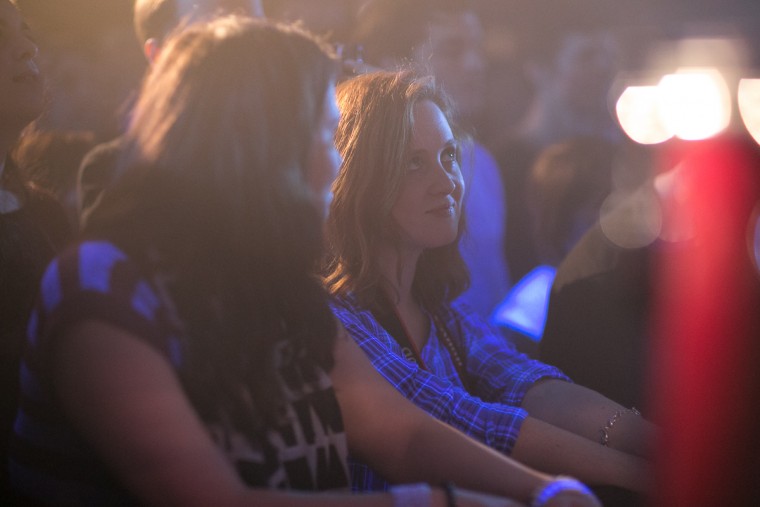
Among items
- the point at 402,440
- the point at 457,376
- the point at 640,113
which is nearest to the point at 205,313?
the point at 402,440

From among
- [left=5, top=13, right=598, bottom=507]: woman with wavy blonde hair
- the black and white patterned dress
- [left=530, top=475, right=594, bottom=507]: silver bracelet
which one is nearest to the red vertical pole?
[left=530, top=475, right=594, bottom=507]: silver bracelet

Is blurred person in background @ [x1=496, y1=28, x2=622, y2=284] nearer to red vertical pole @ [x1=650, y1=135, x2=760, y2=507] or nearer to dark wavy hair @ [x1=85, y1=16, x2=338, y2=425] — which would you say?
red vertical pole @ [x1=650, y1=135, x2=760, y2=507]

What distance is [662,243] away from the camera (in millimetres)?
2090

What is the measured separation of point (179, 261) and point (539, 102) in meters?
3.76

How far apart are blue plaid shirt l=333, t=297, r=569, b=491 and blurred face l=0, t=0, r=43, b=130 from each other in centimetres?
82

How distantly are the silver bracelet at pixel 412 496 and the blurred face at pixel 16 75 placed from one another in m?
1.22

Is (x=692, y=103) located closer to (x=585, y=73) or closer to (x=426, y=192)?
(x=585, y=73)

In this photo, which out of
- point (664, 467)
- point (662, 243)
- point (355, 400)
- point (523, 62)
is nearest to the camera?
point (355, 400)

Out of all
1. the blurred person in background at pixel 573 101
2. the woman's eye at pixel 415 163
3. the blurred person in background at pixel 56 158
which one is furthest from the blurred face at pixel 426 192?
the blurred person in background at pixel 573 101

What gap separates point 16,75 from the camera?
1790 mm

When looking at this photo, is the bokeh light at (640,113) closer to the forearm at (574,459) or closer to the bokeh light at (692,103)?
the bokeh light at (692,103)

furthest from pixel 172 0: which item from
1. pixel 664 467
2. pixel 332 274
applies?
pixel 664 467

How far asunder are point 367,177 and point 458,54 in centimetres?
159

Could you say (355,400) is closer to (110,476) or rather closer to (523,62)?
(110,476)
